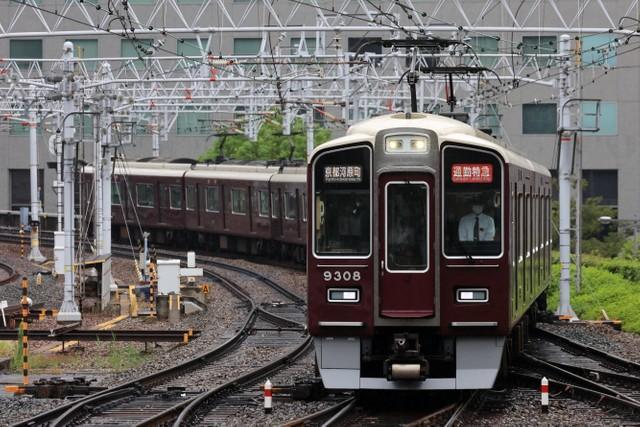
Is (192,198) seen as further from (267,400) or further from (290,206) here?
(267,400)

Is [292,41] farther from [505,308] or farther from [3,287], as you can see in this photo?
[505,308]

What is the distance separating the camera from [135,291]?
25750 millimetres

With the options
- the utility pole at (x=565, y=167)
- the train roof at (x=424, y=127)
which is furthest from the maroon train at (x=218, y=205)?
the train roof at (x=424, y=127)

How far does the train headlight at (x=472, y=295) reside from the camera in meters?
11.8

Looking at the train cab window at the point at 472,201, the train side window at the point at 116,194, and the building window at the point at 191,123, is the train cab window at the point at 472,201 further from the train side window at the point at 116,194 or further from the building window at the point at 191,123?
the building window at the point at 191,123

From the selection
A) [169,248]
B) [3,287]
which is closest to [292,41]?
[169,248]

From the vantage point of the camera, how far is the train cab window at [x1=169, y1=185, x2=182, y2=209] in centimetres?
3988

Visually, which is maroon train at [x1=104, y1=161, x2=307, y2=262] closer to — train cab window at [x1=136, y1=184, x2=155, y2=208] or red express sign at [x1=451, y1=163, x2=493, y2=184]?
train cab window at [x1=136, y1=184, x2=155, y2=208]

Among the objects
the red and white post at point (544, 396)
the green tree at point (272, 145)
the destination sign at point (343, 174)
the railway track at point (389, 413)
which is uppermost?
the green tree at point (272, 145)

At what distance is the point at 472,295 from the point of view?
38.6 feet

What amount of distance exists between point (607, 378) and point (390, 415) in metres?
3.68

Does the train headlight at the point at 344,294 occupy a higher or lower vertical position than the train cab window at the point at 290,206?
lower

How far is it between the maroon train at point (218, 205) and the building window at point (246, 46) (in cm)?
783

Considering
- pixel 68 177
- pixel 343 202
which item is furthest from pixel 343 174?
pixel 68 177
